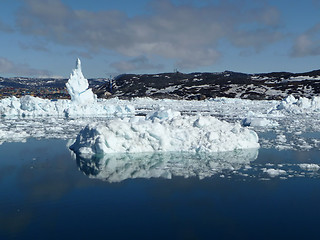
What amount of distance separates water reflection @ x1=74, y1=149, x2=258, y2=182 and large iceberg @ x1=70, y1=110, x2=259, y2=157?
425 mm

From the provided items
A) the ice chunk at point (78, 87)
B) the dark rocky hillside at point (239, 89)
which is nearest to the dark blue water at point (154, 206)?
the ice chunk at point (78, 87)

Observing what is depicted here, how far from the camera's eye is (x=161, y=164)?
395 inches

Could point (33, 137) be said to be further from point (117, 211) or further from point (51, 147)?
point (117, 211)

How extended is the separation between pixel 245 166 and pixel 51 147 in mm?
8373

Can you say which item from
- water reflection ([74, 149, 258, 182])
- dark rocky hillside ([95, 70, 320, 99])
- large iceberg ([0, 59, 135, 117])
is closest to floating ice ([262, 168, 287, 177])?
water reflection ([74, 149, 258, 182])

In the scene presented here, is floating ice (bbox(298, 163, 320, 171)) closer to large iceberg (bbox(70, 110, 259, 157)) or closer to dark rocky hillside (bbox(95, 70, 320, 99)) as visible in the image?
large iceberg (bbox(70, 110, 259, 157))

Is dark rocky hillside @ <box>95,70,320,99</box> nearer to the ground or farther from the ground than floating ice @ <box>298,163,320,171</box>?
farther from the ground

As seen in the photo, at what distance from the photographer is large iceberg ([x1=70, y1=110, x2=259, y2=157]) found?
37.6 feet

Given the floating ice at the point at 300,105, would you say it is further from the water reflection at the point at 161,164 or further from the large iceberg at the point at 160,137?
the water reflection at the point at 161,164

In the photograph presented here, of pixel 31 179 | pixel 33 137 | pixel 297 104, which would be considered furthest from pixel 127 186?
pixel 297 104

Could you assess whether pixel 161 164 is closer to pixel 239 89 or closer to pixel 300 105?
pixel 300 105

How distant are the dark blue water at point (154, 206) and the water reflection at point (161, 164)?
37cm

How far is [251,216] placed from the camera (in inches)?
238

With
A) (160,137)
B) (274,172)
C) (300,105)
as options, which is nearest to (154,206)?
(274,172)
